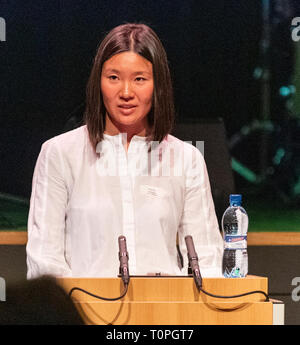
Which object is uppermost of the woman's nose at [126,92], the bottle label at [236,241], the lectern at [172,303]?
the woman's nose at [126,92]

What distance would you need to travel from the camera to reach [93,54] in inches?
120

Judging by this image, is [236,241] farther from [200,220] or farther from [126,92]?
[126,92]

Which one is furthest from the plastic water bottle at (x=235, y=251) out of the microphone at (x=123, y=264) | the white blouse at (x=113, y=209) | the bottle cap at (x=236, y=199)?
the microphone at (x=123, y=264)

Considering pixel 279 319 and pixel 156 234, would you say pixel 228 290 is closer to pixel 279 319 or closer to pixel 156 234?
pixel 279 319

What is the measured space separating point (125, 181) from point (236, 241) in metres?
0.63

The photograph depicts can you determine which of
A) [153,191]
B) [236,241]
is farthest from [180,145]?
[236,241]

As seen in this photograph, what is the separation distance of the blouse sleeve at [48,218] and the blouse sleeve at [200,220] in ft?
1.55

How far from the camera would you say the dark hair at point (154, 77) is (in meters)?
2.71

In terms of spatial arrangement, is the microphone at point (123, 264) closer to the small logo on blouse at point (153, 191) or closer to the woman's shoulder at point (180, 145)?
the small logo on blouse at point (153, 191)

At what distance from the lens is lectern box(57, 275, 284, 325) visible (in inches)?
72.1

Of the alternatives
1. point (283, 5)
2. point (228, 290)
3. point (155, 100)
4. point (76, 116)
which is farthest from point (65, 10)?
point (228, 290)

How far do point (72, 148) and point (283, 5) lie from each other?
120cm

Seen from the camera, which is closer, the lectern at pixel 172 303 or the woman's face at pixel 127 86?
the lectern at pixel 172 303

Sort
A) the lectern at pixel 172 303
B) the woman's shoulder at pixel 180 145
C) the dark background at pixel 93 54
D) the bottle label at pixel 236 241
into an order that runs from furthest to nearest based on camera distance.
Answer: the dark background at pixel 93 54
the woman's shoulder at pixel 180 145
the bottle label at pixel 236 241
the lectern at pixel 172 303
